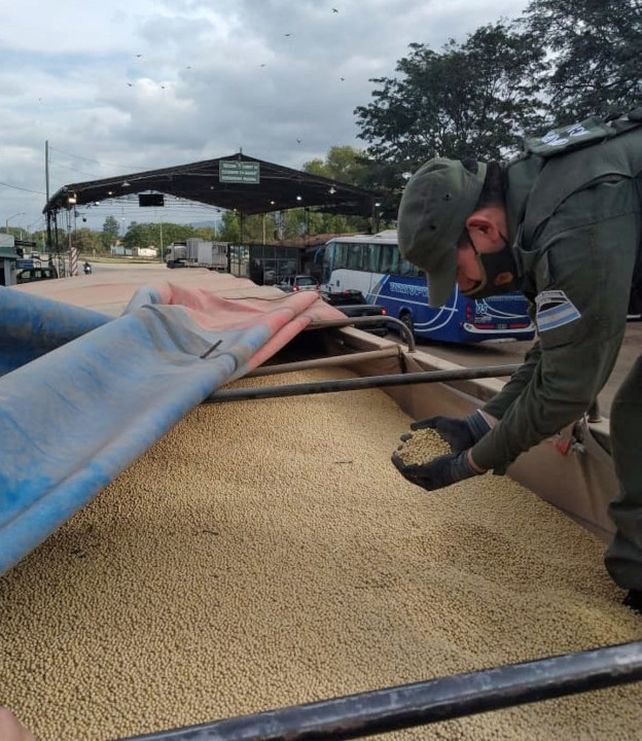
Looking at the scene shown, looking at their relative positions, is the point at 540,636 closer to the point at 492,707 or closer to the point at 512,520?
the point at 512,520

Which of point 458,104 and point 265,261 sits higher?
A: point 458,104

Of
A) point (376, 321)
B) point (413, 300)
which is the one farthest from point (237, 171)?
point (376, 321)

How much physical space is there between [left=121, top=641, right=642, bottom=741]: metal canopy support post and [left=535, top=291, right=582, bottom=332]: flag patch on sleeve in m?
0.62

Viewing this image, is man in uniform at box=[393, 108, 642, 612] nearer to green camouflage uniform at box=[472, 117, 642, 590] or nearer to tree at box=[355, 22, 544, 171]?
green camouflage uniform at box=[472, 117, 642, 590]

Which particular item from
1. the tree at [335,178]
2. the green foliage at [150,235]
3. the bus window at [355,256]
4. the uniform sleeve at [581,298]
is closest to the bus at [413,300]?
the bus window at [355,256]

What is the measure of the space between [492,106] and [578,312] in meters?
22.4

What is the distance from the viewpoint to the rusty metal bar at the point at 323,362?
2582 mm

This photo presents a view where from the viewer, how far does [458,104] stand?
21562 millimetres

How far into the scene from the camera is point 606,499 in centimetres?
189

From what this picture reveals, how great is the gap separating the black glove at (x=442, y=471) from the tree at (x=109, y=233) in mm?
81597

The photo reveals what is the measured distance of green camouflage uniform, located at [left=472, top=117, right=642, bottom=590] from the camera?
3.71 feet

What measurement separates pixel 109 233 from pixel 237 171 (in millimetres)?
70294

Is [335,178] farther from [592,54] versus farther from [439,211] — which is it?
[439,211]

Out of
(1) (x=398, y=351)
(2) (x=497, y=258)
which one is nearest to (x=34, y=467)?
(2) (x=497, y=258)
